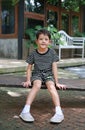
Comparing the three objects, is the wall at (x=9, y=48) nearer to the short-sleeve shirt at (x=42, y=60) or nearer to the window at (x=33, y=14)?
the window at (x=33, y=14)

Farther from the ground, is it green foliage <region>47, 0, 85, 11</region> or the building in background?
green foliage <region>47, 0, 85, 11</region>

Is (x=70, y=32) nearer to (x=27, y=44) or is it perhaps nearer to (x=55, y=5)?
(x=55, y=5)

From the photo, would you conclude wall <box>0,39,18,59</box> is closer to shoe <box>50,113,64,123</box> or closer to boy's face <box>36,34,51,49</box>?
boy's face <box>36,34,51,49</box>

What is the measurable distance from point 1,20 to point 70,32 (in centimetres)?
339

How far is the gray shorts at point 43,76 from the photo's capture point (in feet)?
13.3

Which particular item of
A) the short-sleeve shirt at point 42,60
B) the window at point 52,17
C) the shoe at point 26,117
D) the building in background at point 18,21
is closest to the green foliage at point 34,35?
the building in background at point 18,21

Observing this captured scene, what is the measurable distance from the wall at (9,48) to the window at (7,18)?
8.8 inches

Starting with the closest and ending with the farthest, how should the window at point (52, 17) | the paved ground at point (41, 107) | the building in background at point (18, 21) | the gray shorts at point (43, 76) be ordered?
the paved ground at point (41, 107), the gray shorts at point (43, 76), the building in background at point (18, 21), the window at point (52, 17)

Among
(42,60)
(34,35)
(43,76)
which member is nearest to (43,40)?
(42,60)

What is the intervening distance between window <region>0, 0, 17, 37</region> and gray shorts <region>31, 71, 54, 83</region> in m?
7.16

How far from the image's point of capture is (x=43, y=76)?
4094 millimetres

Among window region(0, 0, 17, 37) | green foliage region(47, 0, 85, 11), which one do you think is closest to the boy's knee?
window region(0, 0, 17, 37)

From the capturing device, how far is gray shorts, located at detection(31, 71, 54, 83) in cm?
405

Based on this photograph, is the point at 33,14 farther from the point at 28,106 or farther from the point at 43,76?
the point at 28,106
